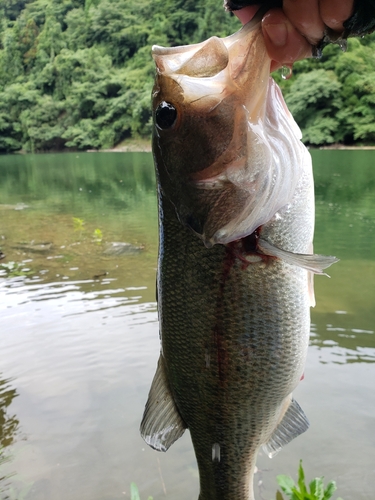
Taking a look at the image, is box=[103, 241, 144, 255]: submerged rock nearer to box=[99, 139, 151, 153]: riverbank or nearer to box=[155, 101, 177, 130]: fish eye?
box=[155, 101, 177, 130]: fish eye

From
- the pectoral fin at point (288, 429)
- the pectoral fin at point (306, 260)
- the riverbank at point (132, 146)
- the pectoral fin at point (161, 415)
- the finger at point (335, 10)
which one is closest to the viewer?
the finger at point (335, 10)

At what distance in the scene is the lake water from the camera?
3812 millimetres

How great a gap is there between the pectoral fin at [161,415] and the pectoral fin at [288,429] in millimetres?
396

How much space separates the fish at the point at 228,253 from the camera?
57.7 inches

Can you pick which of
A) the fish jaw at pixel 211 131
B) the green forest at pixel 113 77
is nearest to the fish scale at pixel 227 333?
the fish jaw at pixel 211 131

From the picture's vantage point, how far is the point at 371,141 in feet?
145

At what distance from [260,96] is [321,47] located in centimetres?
22

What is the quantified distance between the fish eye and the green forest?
45915 mm

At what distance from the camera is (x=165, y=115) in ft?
4.95

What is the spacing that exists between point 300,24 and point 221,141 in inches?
15.6

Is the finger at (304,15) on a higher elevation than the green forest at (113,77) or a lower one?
lower

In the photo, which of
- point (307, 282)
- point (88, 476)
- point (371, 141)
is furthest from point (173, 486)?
point (371, 141)

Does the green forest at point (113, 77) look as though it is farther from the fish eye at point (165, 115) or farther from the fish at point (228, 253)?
the fish eye at point (165, 115)

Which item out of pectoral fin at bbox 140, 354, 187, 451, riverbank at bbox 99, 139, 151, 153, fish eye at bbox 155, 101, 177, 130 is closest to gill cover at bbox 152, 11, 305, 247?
fish eye at bbox 155, 101, 177, 130
